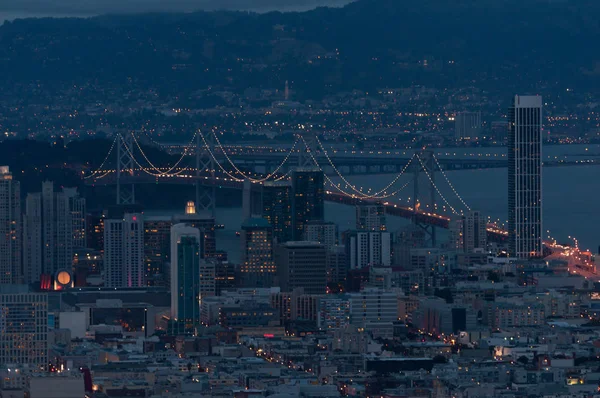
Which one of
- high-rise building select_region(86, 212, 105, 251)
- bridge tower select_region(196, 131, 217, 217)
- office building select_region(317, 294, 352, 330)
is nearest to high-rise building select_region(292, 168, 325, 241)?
bridge tower select_region(196, 131, 217, 217)

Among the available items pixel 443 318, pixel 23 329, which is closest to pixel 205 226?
pixel 443 318

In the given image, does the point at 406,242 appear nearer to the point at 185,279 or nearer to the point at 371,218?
the point at 371,218

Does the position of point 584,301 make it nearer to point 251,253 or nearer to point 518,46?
point 251,253

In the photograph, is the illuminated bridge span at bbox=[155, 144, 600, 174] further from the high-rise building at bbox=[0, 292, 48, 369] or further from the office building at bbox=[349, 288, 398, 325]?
the high-rise building at bbox=[0, 292, 48, 369]

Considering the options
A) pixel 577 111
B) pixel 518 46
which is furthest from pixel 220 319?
pixel 518 46

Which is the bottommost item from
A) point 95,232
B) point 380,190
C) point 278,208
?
point 95,232

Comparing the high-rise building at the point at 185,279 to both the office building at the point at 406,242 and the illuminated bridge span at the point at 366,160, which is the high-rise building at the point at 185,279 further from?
the illuminated bridge span at the point at 366,160
